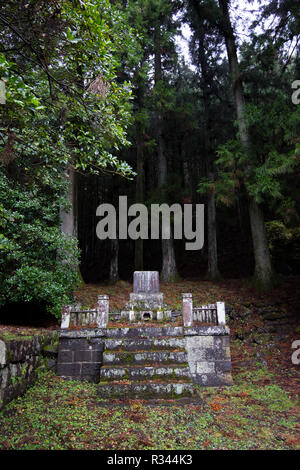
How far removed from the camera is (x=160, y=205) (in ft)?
41.2

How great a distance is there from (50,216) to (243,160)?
6.99 metres

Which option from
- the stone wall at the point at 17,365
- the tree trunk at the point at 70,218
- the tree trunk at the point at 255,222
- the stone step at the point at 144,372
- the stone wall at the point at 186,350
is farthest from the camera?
the tree trunk at the point at 255,222

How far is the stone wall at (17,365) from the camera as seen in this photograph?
12.9ft

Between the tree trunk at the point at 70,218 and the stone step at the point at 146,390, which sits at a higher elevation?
the tree trunk at the point at 70,218

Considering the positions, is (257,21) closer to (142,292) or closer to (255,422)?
(142,292)

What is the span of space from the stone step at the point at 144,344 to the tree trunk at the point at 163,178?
22.1 ft

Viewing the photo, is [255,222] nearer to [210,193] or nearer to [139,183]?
[210,193]

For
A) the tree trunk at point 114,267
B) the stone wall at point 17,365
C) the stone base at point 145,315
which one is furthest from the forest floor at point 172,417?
the tree trunk at point 114,267

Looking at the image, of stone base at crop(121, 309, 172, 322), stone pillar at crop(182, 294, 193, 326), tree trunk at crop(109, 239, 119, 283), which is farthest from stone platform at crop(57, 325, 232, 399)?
tree trunk at crop(109, 239, 119, 283)

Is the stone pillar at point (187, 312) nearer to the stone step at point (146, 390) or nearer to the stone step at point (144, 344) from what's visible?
the stone step at point (144, 344)

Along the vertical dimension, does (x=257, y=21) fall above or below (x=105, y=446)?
above

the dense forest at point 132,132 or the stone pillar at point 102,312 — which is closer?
the dense forest at point 132,132

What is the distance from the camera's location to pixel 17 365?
4410mm

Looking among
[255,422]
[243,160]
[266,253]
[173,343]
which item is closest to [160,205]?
[243,160]
